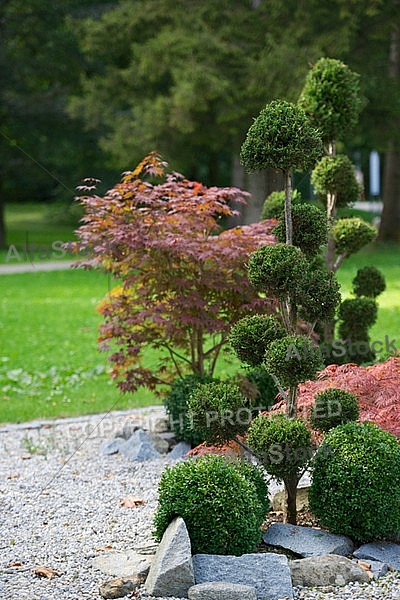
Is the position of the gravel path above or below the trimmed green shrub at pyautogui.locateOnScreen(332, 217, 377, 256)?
below

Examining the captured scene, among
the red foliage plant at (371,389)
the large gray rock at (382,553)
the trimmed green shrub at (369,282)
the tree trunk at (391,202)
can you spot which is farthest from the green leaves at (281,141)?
the tree trunk at (391,202)

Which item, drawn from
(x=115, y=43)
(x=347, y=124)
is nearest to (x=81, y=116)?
(x=115, y=43)

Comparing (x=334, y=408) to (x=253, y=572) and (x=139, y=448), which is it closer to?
(x=253, y=572)

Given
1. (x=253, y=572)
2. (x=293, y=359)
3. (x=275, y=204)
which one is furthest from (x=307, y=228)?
(x=275, y=204)

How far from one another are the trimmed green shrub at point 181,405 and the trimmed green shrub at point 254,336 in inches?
75.1

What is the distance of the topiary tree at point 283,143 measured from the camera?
453 centimetres

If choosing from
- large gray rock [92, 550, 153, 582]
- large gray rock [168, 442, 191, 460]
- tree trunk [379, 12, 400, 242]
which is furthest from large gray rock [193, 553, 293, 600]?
tree trunk [379, 12, 400, 242]

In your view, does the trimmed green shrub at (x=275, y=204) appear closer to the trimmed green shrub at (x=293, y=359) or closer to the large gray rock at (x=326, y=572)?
the trimmed green shrub at (x=293, y=359)

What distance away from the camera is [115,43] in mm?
20297

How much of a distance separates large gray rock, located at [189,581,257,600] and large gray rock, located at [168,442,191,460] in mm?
2614

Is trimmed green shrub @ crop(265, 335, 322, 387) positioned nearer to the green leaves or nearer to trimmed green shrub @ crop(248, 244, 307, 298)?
trimmed green shrub @ crop(248, 244, 307, 298)

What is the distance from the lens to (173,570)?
3789 millimetres

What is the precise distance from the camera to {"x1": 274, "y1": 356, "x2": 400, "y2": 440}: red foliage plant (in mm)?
4832

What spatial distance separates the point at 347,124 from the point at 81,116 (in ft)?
51.3
